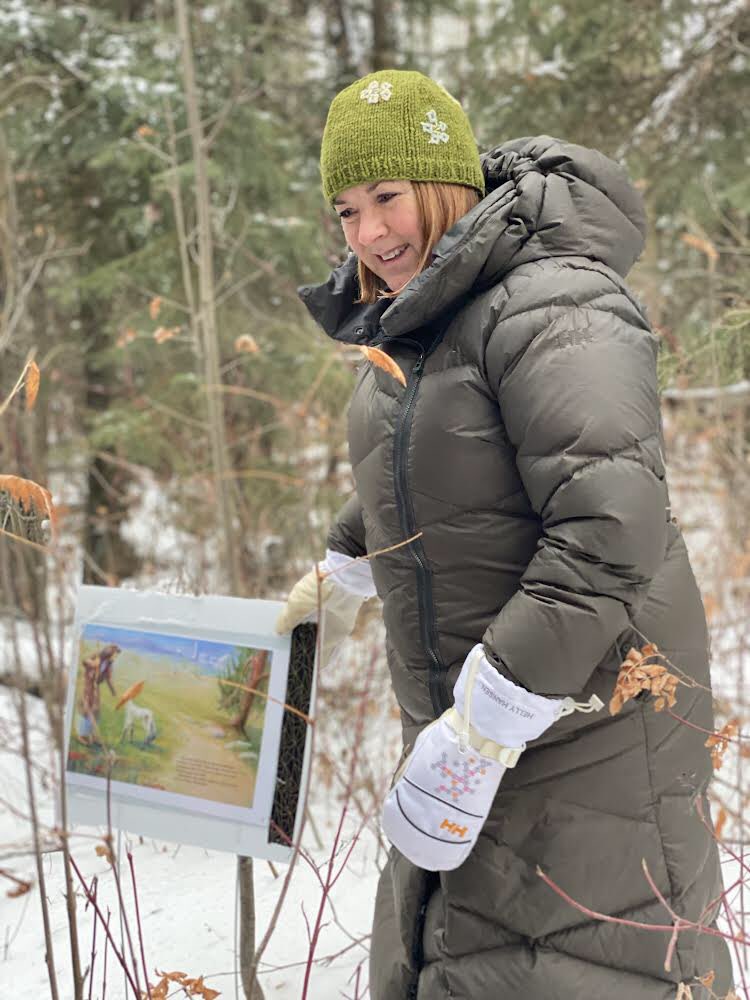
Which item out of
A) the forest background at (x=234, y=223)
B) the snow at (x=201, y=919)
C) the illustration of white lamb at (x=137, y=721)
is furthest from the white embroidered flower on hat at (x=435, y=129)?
the forest background at (x=234, y=223)

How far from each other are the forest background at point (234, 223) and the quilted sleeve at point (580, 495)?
3.09m

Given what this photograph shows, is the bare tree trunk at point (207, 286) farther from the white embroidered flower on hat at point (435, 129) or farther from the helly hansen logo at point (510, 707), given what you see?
the helly hansen logo at point (510, 707)

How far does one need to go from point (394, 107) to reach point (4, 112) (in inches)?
193

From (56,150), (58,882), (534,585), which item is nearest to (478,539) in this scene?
(534,585)

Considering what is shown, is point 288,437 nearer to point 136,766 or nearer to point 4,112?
point 4,112

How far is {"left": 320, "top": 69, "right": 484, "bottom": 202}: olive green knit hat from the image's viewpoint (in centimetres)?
168

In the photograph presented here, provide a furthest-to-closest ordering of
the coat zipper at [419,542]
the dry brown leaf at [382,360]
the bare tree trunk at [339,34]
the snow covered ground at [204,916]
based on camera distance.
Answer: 1. the bare tree trunk at [339,34]
2. the snow covered ground at [204,916]
3. the coat zipper at [419,542]
4. the dry brown leaf at [382,360]

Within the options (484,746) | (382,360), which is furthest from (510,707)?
(382,360)

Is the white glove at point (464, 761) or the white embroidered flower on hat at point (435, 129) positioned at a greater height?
the white embroidered flower on hat at point (435, 129)

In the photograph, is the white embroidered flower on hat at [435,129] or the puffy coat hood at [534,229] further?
the white embroidered flower on hat at [435,129]

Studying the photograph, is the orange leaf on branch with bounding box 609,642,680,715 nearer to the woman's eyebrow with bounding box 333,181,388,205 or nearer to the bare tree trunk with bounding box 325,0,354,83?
the woman's eyebrow with bounding box 333,181,388,205

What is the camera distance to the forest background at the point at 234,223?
15.8 ft

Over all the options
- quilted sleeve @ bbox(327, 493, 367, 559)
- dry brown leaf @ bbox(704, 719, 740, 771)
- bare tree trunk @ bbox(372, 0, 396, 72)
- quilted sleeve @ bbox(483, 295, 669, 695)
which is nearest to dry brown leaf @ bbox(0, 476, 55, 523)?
quilted sleeve @ bbox(483, 295, 669, 695)

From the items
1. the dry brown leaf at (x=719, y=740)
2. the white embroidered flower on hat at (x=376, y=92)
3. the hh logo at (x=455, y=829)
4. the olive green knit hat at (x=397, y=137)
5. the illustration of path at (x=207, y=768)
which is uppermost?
the white embroidered flower on hat at (x=376, y=92)
